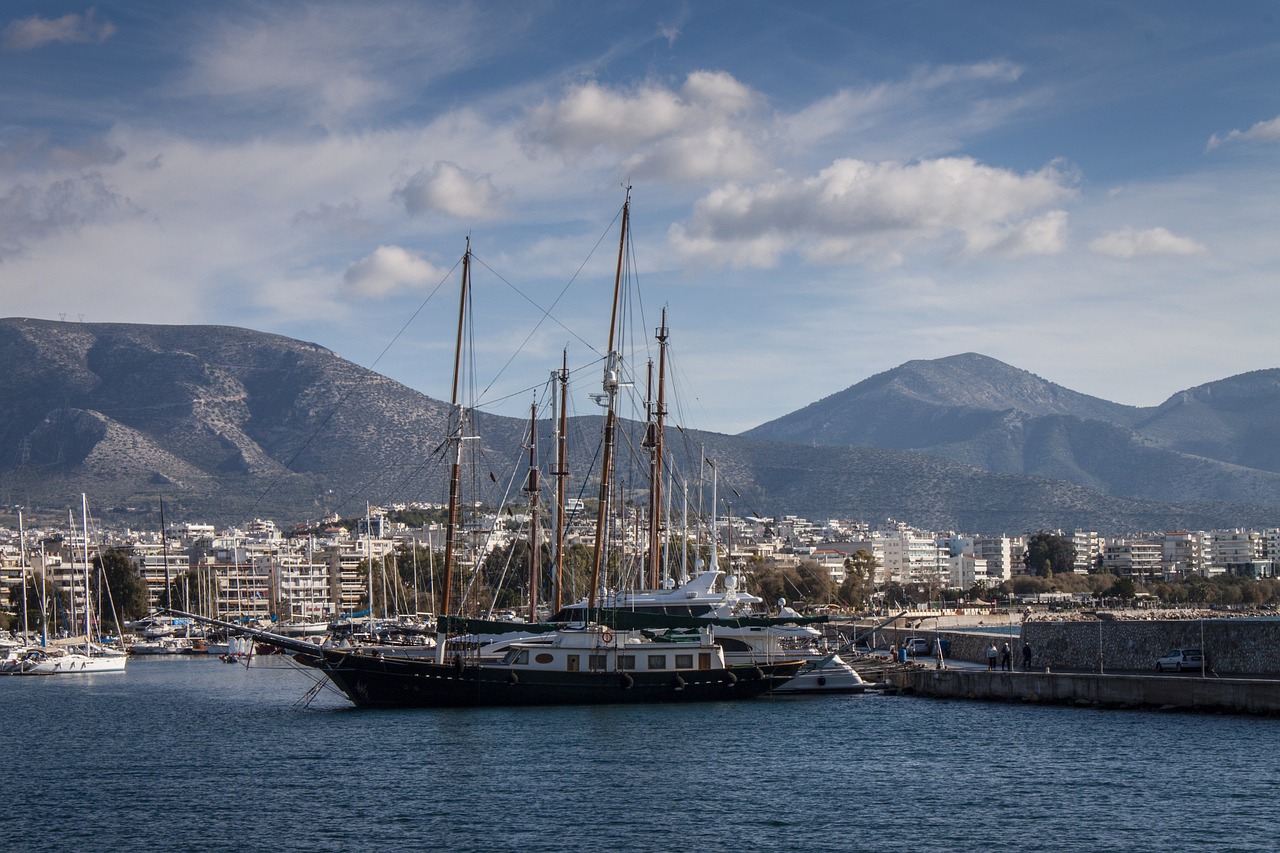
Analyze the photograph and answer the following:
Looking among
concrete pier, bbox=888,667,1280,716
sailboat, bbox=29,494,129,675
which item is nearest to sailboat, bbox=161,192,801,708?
concrete pier, bbox=888,667,1280,716

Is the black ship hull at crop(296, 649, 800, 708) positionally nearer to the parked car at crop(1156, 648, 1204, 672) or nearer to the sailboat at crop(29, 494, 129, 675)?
the parked car at crop(1156, 648, 1204, 672)

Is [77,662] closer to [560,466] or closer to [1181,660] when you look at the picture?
[560,466]

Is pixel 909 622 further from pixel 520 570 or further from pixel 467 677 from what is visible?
pixel 467 677

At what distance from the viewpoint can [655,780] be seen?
3609 centimetres

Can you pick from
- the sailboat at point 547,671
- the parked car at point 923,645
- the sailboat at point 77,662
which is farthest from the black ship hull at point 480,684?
the sailboat at point 77,662

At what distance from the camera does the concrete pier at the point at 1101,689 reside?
4259 cm

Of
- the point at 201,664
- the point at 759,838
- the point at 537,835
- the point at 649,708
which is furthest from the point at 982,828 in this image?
the point at 201,664

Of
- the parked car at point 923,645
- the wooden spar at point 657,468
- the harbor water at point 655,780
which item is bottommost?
the parked car at point 923,645

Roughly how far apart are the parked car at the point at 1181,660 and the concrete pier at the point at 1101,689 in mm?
3501

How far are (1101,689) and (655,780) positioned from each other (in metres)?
18.9

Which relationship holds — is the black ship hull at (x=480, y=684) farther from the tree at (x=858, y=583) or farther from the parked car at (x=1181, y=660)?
the tree at (x=858, y=583)

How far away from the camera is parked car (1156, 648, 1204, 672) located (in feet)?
170

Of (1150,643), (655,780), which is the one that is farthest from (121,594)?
(655,780)

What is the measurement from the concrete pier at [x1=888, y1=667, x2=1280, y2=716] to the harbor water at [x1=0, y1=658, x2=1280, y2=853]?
83 cm
